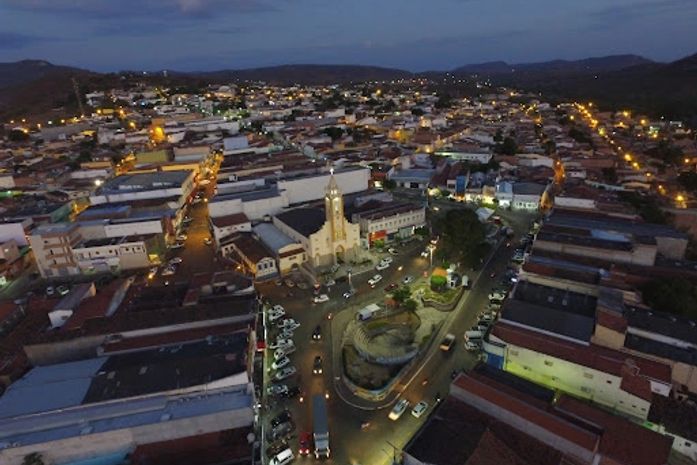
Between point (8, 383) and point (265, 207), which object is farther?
point (265, 207)

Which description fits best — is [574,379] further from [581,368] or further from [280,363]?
[280,363]

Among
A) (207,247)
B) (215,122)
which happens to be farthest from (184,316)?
(215,122)

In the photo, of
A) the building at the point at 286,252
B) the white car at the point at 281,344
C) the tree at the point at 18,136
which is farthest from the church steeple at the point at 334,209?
the tree at the point at 18,136

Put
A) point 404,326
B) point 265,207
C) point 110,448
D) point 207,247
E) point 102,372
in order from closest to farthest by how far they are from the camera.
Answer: point 110,448 < point 102,372 < point 404,326 < point 207,247 < point 265,207

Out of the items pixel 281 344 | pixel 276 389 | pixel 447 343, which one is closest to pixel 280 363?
pixel 281 344

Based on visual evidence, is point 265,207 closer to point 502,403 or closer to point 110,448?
point 110,448

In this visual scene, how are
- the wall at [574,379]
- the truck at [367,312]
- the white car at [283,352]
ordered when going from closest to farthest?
the wall at [574,379], the white car at [283,352], the truck at [367,312]

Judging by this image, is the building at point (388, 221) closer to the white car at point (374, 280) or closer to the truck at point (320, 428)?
the white car at point (374, 280)
